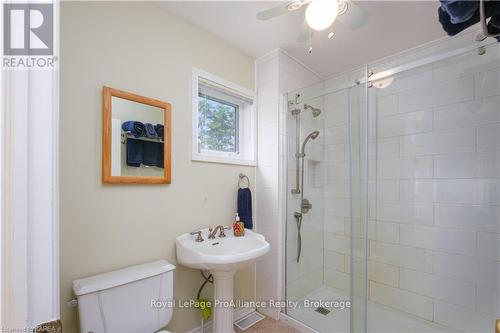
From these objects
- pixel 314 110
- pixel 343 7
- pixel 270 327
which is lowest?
pixel 270 327

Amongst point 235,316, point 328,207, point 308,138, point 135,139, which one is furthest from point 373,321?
point 135,139

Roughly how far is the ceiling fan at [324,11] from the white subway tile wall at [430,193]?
0.77 meters

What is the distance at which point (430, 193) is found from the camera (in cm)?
188

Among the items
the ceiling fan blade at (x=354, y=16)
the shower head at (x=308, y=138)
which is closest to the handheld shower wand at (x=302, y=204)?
the shower head at (x=308, y=138)

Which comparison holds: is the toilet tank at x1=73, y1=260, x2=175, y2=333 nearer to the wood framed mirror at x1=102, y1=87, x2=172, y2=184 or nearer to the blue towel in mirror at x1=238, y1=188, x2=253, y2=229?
the wood framed mirror at x1=102, y1=87, x2=172, y2=184

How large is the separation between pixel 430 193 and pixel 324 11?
163cm

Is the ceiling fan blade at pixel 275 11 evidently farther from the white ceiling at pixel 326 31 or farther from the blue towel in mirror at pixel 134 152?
the blue towel in mirror at pixel 134 152

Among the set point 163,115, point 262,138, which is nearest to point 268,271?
point 262,138

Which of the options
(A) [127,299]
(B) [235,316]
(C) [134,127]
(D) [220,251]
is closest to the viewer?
(A) [127,299]

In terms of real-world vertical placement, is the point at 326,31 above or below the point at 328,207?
above

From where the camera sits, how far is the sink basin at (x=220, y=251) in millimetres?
1358

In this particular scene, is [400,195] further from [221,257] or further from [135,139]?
[135,139]

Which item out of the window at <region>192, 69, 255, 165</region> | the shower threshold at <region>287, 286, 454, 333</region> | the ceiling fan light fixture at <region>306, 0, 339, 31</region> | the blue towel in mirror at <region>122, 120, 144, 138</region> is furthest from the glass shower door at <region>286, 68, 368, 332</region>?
the blue towel in mirror at <region>122, 120, 144, 138</region>

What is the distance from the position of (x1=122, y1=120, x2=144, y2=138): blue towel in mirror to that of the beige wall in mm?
151
